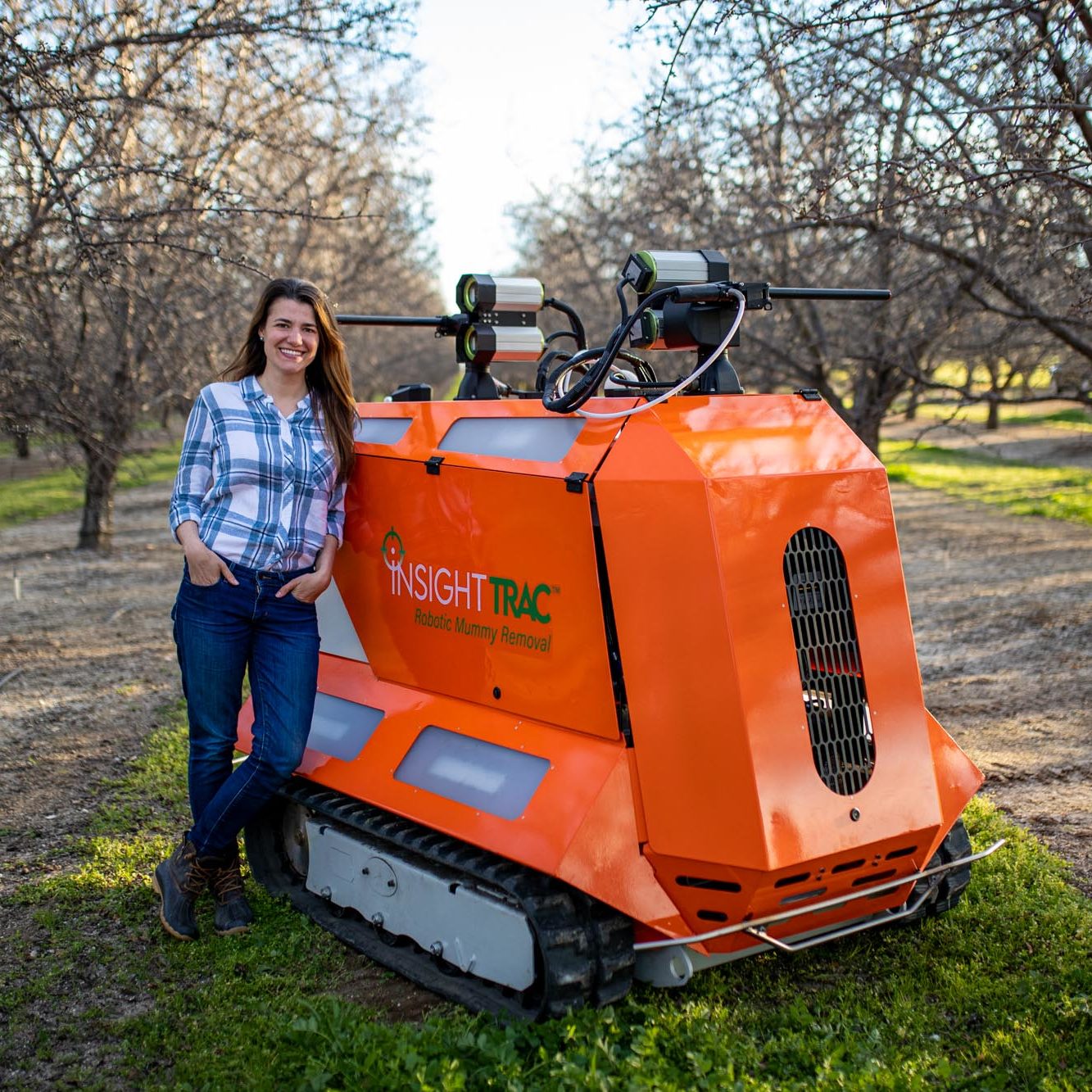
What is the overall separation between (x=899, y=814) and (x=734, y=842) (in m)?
0.54

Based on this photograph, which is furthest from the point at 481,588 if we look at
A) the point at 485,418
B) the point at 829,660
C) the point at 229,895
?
the point at 229,895

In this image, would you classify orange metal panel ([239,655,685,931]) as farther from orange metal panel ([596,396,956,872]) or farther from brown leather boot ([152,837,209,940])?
brown leather boot ([152,837,209,940])

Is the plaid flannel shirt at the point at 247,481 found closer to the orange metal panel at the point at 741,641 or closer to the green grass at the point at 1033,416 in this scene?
the orange metal panel at the point at 741,641

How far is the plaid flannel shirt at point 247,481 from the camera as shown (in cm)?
397

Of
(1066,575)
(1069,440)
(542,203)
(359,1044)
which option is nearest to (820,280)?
(1066,575)

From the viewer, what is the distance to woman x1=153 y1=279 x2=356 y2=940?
3984 mm

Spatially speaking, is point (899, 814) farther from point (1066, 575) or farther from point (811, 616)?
point (1066, 575)

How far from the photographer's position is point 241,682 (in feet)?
13.5

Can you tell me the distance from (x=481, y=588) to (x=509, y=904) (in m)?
1.00

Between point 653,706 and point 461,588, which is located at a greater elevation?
point 461,588

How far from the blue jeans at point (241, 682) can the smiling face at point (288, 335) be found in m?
0.73

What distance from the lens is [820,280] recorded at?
10859 mm

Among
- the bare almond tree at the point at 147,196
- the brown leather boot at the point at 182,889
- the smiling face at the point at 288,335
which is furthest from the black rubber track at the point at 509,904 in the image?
the bare almond tree at the point at 147,196

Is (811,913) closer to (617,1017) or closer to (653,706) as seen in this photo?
(617,1017)
